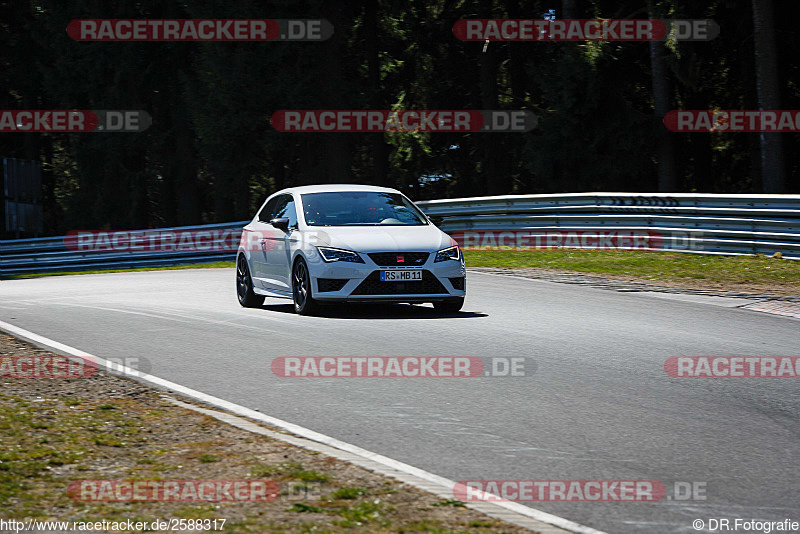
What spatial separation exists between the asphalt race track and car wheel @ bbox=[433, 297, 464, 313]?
23cm

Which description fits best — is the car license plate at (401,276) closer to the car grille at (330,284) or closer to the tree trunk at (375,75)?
the car grille at (330,284)

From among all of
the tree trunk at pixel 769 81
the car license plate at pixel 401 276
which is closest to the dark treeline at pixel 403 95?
the tree trunk at pixel 769 81

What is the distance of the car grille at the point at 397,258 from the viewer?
1307 cm

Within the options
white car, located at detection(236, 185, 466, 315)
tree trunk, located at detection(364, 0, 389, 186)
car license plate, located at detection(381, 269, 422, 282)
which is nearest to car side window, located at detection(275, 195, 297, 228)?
white car, located at detection(236, 185, 466, 315)

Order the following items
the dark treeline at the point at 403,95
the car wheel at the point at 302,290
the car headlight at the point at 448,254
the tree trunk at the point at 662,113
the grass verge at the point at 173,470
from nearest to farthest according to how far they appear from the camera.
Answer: the grass verge at the point at 173,470
the car headlight at the point at 448,254
the car wheel at the point at 302,290
the tree trunk at the point at 662,113
the dark treeline at the point at 403,95

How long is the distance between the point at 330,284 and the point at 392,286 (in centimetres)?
73

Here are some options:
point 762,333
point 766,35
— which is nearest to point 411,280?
point 762,333

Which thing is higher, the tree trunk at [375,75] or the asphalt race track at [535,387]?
the tree trunk at [375,75]

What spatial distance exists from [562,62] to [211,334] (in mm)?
21273

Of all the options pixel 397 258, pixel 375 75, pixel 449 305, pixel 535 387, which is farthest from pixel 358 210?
pixel 375 75

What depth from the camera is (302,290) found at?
13641 millimetres

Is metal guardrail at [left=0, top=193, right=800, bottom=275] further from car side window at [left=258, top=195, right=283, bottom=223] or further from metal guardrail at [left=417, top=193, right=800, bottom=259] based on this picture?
car side window at [left=258, top=195, right=283, bottom=223]

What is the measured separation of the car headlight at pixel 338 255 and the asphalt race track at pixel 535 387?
71 cm

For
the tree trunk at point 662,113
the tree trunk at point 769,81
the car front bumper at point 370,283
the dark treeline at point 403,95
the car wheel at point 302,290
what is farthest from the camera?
the dark treeline at point 403,95
